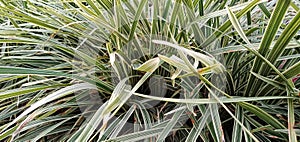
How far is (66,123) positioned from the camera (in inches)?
34.3

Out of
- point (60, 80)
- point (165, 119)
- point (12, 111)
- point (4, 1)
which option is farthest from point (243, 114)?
point (4, 1)

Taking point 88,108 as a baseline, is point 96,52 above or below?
above

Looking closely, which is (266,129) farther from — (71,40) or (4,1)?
(4,1)

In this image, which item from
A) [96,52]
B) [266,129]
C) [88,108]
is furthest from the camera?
[96,52]

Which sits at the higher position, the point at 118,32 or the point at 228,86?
the point at 118,32

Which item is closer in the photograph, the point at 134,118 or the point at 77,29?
the point at 134,118

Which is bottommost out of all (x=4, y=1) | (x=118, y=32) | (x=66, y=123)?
(x=66, y=123)

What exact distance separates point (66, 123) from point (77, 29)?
0.84 feet

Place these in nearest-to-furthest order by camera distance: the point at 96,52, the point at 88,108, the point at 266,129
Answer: the point at 266,129, the point at 88,108, the point at 96,52

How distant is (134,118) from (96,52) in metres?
0.24

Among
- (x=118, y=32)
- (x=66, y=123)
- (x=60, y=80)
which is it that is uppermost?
(x=118, y=32)

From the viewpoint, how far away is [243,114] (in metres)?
0.75

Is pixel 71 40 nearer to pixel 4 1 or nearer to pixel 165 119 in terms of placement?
pixel 4 1

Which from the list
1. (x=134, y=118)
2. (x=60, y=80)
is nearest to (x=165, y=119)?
(x=134, y=118)
